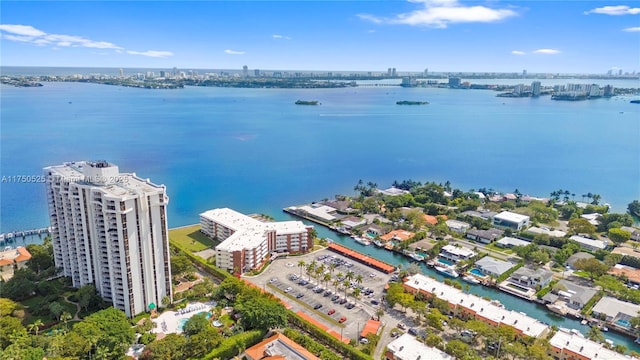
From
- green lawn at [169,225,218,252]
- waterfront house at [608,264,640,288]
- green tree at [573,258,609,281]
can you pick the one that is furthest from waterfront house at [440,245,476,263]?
green lawn at [169,225,218,252]

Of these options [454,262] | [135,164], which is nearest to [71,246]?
[454,262]

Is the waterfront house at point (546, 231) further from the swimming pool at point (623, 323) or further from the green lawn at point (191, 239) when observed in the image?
the green lawn at point (191, 239)

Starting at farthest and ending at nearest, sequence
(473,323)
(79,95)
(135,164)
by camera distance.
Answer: (79,95) < (135,164) < (473,323)

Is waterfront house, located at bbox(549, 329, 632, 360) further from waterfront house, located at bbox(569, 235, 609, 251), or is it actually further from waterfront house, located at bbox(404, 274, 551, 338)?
waterfront house, located at bbox(569, 235, 609, 251)

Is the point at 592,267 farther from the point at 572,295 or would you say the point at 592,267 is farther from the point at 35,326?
the point at 35,326

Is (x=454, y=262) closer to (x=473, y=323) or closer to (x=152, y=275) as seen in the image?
(x=473, y=323)

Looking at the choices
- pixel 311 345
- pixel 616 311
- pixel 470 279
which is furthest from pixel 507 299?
pixel 311 345
